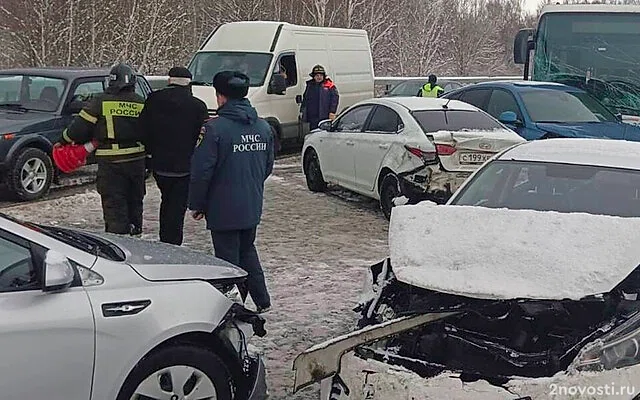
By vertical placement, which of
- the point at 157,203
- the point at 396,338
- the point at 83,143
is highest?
the point at 83,143

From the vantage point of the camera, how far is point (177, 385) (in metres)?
3.95

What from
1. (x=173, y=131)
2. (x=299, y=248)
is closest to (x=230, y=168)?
(x=173, y=131)

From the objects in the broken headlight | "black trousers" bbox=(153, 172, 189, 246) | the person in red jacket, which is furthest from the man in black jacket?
the person in red jacket

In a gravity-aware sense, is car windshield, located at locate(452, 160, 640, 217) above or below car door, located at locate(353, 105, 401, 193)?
above

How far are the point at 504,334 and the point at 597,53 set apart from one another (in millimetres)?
10048

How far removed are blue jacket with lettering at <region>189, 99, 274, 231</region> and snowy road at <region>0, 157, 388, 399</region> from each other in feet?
3.08

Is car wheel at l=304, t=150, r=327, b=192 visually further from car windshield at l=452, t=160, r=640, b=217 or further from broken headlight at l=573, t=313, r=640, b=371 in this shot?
broken headlight at l=573, t=313, r=640, b=371

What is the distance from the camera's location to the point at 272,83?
14.8 metres

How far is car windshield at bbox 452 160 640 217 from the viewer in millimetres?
4957

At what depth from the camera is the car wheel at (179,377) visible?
3.81m

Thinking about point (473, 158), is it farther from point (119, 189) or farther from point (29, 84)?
point (29, 84)

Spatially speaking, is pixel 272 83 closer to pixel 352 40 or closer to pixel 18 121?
pixel 352 40

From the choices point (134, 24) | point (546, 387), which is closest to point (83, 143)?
point (546, 387)

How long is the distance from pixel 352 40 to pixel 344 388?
48.0 feet
